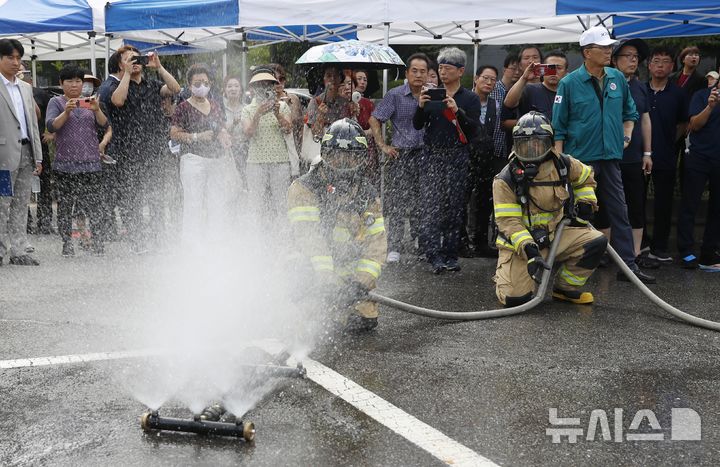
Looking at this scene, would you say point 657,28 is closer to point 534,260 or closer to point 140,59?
point 534,260

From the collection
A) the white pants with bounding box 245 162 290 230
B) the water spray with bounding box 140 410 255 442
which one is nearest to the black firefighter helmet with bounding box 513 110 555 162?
the white pants with bounding box 245 162 290 230

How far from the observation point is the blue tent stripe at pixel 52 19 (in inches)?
402

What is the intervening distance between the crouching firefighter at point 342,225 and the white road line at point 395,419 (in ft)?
2.25

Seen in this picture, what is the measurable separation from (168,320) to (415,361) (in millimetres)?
1923

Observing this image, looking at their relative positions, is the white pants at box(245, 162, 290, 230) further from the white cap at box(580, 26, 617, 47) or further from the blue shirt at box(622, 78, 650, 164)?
the blue shirt at box(622, 78, 650, 164)

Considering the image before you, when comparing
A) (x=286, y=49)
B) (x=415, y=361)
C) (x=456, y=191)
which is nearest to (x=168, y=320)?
(x=415, y=361)

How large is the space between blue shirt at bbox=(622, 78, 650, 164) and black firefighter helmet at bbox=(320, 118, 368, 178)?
341 centimetres

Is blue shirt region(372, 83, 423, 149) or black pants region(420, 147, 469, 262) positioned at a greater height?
blue shirt region(372, 83, 423, 149)

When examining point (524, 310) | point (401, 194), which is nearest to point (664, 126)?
point (401, 194)

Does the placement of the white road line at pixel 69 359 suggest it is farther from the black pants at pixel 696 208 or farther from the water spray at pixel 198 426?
the black pants at pixel 696 208

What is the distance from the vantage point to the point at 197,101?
336 inches

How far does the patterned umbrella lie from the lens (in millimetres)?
7754

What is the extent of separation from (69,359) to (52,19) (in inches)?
268

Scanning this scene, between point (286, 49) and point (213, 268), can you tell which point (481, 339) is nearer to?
point (213, 268)
